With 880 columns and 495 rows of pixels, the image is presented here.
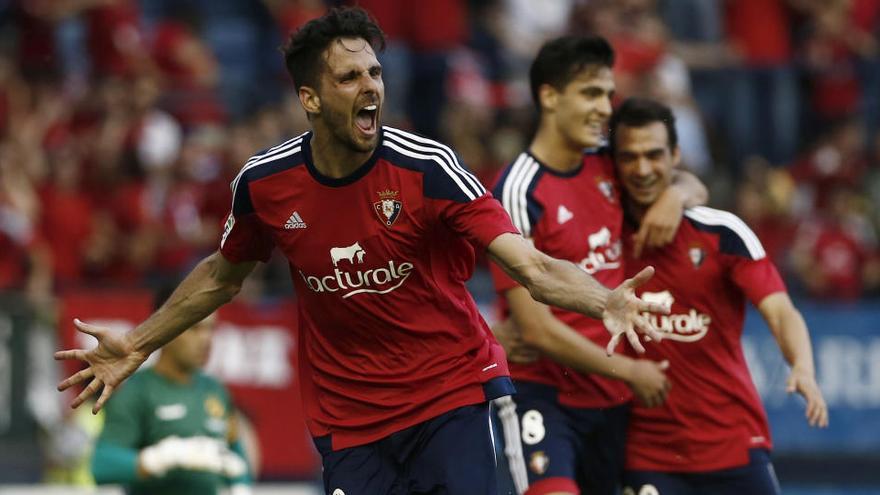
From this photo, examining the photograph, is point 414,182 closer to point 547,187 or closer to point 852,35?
point 547,187

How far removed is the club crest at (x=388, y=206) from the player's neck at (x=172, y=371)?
3.23m

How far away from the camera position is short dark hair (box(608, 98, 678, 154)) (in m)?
7.88

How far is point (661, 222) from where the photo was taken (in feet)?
25.5

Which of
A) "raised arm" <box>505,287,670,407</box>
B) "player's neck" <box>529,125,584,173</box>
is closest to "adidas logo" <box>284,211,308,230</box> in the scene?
"raised arm" <box>505,287,670,407</box>

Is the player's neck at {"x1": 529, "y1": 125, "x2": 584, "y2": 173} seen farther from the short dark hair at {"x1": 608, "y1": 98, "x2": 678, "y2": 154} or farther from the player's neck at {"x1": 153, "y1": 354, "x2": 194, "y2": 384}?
the player's neck at {"x1": 153, "y1": 354, "x2": 194, "y2": 384}

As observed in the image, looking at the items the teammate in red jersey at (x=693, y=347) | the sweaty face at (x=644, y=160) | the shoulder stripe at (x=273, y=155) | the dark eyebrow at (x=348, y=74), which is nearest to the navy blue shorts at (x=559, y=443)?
the teammate in red jersey at (x=693, y=347)

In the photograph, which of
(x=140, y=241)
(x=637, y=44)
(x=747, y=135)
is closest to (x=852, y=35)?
(x=747, y=135)

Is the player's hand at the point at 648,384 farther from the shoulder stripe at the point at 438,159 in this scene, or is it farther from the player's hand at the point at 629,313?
the player's hand at the point at 629,313

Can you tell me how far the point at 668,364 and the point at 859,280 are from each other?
8397 millimetres

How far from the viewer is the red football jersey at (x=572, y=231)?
304 inches

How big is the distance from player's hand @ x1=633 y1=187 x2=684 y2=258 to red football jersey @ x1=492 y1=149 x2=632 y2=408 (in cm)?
12

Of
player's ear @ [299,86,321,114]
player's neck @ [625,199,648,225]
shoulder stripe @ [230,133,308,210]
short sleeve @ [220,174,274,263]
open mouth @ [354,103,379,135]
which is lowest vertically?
player's neck @ [625,199,648,225]

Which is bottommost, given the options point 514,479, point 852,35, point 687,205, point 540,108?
point 514,479

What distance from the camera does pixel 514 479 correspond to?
25.8 ft
